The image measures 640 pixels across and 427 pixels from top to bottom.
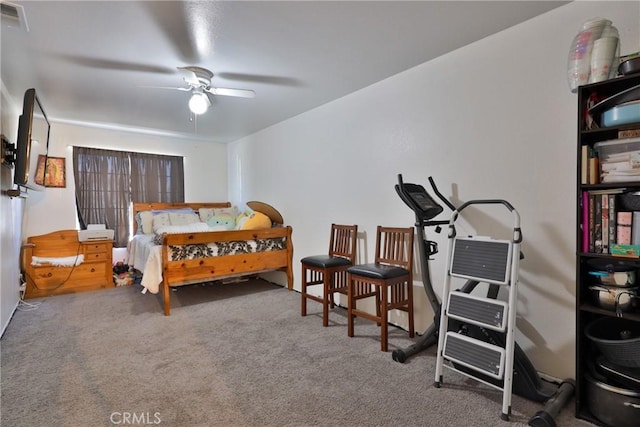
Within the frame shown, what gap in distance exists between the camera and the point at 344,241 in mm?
3279

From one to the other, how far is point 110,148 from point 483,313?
5179 millimetres

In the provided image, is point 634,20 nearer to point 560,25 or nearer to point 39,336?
point 560,25

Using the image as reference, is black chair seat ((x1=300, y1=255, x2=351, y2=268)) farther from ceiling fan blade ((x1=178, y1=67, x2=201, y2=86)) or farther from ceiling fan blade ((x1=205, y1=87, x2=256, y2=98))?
ceiling fan blade ((x1=178, y1=67, x2=201, y2=86))

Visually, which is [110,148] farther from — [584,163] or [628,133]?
[628,133]

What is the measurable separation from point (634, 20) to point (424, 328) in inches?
91.1

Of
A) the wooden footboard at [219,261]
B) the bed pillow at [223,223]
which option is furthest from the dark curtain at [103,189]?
the wooden footboard at [219,261]

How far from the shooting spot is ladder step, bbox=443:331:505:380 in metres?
1.70

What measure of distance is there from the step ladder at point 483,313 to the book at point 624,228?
1.31 feet

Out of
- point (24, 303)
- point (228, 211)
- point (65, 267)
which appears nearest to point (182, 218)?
point (228, 211)

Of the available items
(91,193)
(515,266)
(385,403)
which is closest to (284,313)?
(385,403)

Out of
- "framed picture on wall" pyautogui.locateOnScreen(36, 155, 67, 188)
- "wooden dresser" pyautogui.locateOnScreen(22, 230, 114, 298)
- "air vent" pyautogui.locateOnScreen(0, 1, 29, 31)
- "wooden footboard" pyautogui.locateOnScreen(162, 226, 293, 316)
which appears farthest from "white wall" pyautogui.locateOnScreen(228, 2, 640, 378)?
"framed picture on wall" pyautogui.locateOnScreen(36, 155, 67, 188)

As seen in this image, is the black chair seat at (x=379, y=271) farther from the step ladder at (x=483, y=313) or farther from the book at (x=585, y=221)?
the book at (x=585, y=221)

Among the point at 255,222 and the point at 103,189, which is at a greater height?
the point at 103,189

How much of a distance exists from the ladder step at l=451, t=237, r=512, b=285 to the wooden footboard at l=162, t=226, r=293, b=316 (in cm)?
251
